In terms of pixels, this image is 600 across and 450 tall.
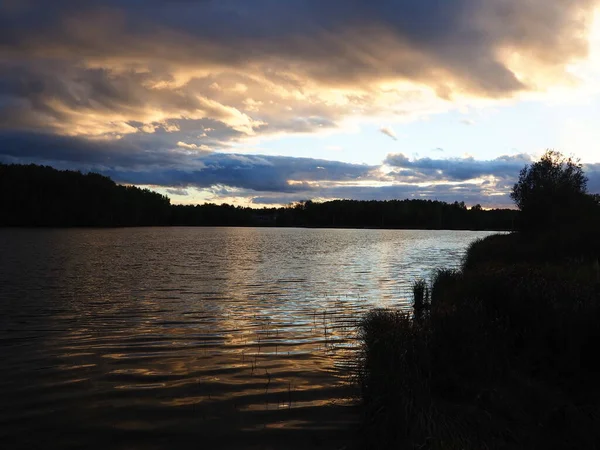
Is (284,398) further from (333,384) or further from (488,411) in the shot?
(488,411)

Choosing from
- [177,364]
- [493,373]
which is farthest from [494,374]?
[177,364]

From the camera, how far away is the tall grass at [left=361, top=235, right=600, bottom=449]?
20.7 feet

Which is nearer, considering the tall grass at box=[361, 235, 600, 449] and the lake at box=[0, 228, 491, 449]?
the tall grass at box=[361, 235, 600, 449]

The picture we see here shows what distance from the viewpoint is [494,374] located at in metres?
8.13

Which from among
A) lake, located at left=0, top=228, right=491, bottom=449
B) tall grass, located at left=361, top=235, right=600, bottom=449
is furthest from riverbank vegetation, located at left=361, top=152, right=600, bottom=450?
lake, located at left=0, top=228, right=491, bottom=449

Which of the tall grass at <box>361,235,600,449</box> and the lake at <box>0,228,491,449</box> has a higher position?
the tall grass at <box>361,235,600,449</box>

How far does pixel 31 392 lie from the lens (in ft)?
28.9

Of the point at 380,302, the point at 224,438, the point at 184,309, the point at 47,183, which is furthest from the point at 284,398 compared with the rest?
the point at 47,183

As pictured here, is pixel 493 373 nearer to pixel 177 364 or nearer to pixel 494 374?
pixel 494 374

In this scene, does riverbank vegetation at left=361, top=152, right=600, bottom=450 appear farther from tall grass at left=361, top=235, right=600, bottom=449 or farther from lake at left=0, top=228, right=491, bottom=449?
Answer: lake at left=0, top=228, right=491, bottom=449

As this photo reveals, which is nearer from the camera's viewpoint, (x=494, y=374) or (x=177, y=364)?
(x=494, y=374)

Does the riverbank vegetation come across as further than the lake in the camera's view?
No

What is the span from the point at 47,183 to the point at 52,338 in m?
149

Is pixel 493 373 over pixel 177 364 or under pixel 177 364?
over
